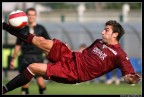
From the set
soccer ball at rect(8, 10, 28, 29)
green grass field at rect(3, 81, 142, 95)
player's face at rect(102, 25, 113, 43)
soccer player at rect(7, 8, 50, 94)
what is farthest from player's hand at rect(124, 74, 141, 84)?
green grass field at rect(3, 81, 142, 95)

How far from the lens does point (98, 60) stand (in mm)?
11195

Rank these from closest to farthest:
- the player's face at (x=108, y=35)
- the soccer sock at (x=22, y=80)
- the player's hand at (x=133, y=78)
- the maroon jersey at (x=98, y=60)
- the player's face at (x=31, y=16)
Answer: the player's hand at (x=133, y=78) → the soccer sock at (x=22, y=80) → the maroon jersey at (x=98, y=60) → the player's face at (x=108, y=35) → the player's face at (x=31, y=16)

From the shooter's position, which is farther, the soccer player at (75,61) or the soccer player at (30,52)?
the soccer player at (30,52)

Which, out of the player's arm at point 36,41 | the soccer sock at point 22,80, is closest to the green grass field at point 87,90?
the soccer sock at point 22,80

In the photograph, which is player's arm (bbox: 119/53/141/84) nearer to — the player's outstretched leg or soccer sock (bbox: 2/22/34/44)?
the player's outstretched leg

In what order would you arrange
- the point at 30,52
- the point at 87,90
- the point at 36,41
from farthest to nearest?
the point at 87,90
the point at 30,52
the point at 36,41

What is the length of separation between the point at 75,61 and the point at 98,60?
425 millimetres

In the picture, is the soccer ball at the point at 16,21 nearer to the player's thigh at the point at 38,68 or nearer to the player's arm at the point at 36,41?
the player's arm at the point at 36,41

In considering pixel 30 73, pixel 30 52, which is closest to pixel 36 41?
pixel 30 73

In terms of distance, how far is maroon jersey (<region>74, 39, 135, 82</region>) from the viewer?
36.6 feet

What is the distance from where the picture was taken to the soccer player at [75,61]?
10.9m

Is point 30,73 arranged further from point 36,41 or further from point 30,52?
point 30,52

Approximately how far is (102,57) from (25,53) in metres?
4.69

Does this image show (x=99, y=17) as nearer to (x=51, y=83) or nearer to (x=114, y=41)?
(x=51, y=83)
